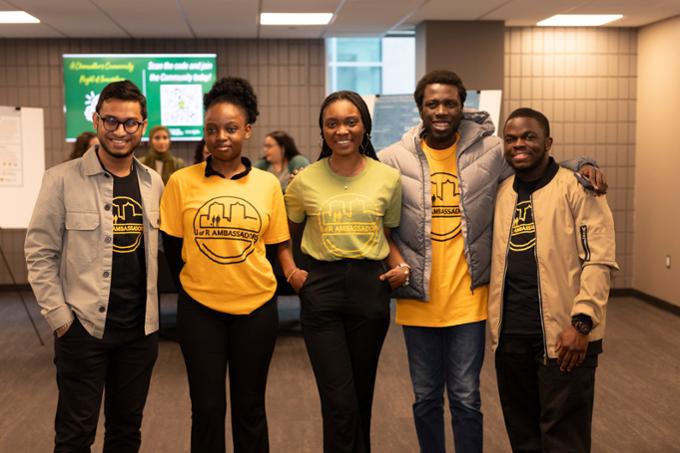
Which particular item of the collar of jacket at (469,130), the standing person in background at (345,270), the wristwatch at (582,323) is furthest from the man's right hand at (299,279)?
the wristwatch at (582,323)

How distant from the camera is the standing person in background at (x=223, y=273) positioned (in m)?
2.46

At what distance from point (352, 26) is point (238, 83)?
5.09 meters

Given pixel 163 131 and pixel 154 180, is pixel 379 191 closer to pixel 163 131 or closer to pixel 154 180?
pixel 154 180

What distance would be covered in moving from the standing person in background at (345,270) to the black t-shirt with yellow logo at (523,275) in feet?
1.15

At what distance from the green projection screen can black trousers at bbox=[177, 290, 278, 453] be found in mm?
5825

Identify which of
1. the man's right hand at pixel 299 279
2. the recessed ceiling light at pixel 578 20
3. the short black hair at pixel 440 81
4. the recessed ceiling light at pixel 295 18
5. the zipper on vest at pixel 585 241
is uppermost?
the recessed ceiling light at pixel 578 20

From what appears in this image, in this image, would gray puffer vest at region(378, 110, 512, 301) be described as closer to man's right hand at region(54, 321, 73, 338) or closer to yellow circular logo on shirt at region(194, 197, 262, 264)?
yellow circular logo on shirt at region(194, 197, 262, 264)

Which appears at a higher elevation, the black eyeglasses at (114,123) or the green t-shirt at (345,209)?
the black eyeglasses at (114,123)

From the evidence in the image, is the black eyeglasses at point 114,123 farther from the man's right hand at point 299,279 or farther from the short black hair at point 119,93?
the man's right hand at point 299,279

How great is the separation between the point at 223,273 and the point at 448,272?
79cm

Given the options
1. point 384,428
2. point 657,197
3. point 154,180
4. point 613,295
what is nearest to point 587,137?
point 657,197

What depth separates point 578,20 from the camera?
24.0 ft

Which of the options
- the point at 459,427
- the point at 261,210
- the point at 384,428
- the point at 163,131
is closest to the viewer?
the point at 261,210

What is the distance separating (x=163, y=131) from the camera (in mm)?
6656
